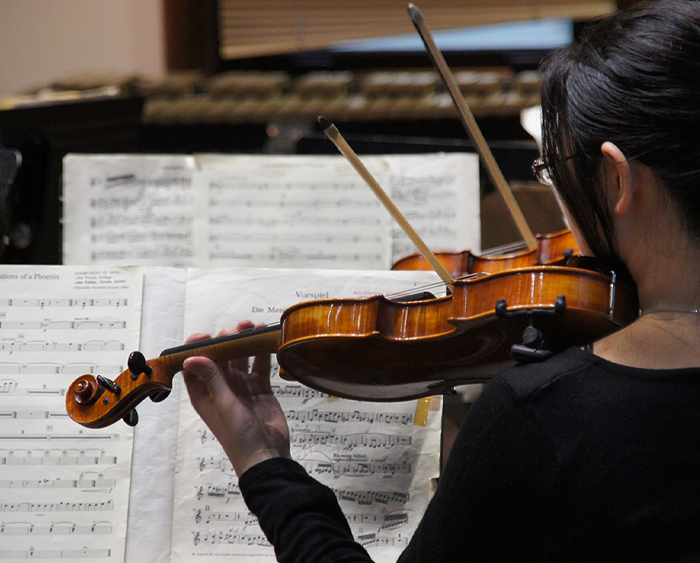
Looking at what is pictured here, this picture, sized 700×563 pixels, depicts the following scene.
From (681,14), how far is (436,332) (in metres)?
0.44

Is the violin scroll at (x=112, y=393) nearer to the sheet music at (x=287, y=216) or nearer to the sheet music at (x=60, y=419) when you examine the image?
the sheet music at (x=60, y=419)

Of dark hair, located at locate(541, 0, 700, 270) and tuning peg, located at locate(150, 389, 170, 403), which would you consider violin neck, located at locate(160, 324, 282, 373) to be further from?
dark hair, located at locate(541, 0, 700, 270)

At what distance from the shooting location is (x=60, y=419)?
1.04 m

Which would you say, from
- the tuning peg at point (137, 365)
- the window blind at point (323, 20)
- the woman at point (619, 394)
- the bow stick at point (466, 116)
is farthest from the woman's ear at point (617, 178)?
the window blind at point (323, 20)

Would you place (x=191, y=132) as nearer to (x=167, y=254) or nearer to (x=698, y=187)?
(x=167, y=254)

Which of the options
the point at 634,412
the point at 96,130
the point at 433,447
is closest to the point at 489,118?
the point at 96,130

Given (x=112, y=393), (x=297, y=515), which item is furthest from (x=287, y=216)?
(x=297, y=515)

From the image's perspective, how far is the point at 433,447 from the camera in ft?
3.50

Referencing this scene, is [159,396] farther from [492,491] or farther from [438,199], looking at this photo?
[438,199]

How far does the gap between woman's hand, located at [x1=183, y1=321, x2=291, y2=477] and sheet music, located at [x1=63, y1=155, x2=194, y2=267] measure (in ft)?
1.61

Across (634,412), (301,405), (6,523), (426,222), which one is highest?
(426,222)

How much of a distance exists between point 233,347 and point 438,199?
2.20ft

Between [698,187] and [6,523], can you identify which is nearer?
[698,187]

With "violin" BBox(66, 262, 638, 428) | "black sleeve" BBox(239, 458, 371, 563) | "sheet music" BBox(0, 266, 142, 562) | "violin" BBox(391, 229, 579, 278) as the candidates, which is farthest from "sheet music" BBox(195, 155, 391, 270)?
"black sleeve" BBox(239, 458, 371, 563)
